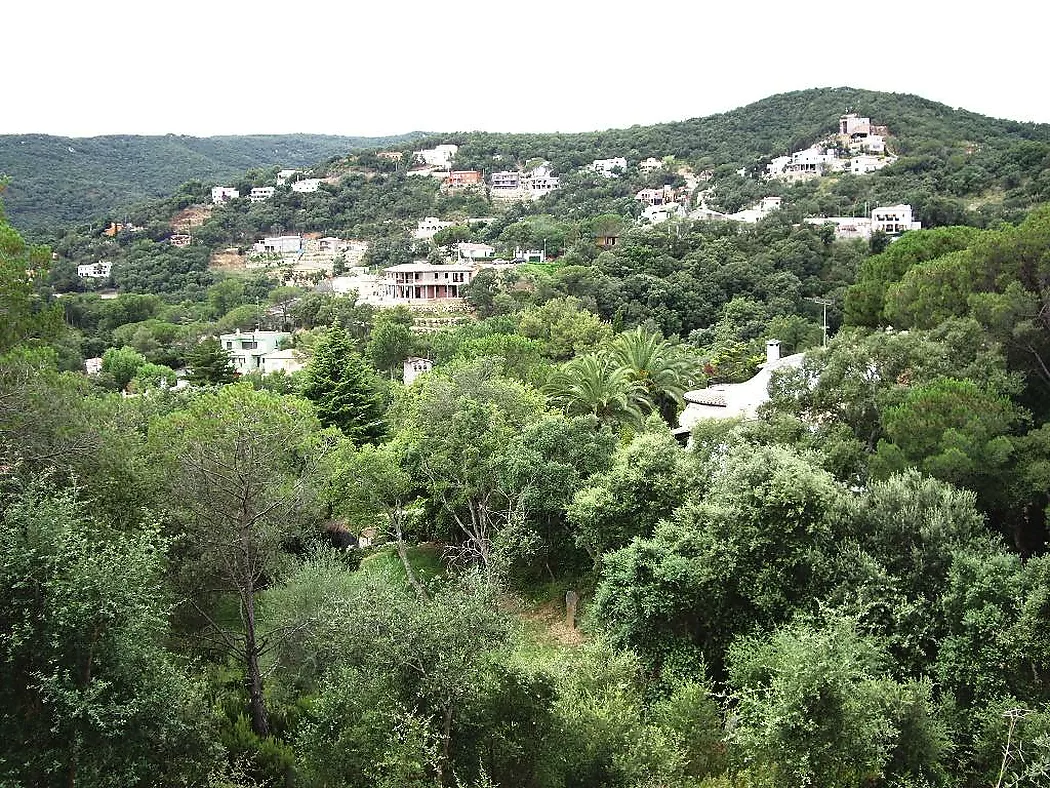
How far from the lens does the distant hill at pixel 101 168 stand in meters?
104

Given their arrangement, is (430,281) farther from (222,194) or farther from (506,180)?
(222,194)

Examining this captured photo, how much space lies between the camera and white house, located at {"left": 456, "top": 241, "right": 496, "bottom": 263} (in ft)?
230

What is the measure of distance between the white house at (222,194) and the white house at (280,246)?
684 inches

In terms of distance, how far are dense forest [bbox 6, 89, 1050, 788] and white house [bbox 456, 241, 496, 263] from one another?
47.1 m

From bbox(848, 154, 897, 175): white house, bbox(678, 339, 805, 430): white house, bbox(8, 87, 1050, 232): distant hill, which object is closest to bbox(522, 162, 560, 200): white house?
bbox(8, 87, 1050, 232): distant hill

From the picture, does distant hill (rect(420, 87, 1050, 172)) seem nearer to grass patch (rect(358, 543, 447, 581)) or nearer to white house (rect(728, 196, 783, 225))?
white house (rect(728, 196, 783, 225))

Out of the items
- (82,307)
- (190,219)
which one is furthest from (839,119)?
(82,307)

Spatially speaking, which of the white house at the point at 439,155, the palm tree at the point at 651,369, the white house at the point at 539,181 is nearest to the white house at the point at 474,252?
the white house at the point at 539,181

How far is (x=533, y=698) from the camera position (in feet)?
29.5

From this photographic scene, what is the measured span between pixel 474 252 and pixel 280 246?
84.1 feet

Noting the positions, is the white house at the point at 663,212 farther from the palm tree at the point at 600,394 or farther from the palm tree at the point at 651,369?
the palm tree at the point at 600,394

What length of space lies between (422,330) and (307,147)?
539 feet

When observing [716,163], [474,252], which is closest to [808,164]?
[716,163]

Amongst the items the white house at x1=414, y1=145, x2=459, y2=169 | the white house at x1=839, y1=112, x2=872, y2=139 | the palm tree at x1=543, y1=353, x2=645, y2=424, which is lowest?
the palm tree at x1=543, y1=353, x2=645, y2=424
